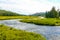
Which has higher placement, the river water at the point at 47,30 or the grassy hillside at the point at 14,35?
the grassy hillside at the point at 14,35

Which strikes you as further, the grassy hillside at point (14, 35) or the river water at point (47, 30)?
the river water at point (47, 30)

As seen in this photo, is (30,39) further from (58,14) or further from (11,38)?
(58,14)

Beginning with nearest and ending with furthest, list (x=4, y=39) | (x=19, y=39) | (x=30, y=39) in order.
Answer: (x=4, y=39), (x=19, y=39), (x=30, y=39)

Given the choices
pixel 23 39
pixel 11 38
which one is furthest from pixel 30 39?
pixel 11 38

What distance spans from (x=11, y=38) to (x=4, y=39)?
1.16 metres

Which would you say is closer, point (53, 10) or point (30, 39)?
point (30, 39)

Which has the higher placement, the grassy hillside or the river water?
the grassy hillside

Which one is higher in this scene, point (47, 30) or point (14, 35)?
point (14, 35)

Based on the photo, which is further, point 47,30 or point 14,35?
point 47,30

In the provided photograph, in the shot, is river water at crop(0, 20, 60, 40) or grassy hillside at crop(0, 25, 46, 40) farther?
river water at crop(0, 20, 60, 40)

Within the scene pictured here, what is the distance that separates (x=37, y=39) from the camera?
84.8 feet

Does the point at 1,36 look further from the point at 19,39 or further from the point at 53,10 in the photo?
the point at 53,10

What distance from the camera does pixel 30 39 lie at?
78.2 ft

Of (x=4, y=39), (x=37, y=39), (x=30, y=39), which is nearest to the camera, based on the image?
(x=4, y=39)
